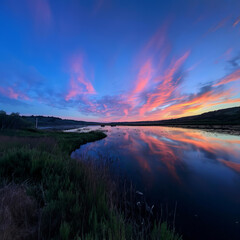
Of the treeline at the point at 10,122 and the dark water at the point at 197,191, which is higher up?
the treeline at the point at 10,122

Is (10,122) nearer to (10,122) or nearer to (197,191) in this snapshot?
(10,122)

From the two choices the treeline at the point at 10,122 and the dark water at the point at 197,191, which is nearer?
the dark water at the point at 197,191

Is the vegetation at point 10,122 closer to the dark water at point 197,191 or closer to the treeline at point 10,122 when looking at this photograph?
the treeline at point 10,122

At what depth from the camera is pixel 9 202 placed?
260 centimetres

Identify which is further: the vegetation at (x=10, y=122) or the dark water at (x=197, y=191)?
the vegetation at (x=10, y=122)

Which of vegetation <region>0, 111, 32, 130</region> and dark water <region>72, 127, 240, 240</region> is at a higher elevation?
vegetation <region>0, 111, 32, 130</region>

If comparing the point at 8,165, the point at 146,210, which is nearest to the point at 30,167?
the point at 8,165

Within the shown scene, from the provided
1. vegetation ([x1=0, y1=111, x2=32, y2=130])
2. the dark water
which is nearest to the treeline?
vegetation ([x1=0, y1=111, x2=32, y2=130])

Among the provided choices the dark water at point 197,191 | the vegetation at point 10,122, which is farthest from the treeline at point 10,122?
the dark water at point 197,191

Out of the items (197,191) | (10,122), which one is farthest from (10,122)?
(197,191)

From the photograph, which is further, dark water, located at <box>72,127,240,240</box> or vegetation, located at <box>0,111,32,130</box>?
vegetation, located at <box>0,111,32,130</box>

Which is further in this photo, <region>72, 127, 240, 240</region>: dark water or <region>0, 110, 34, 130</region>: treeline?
<region>0, 110, 34, 130</region>: treeline

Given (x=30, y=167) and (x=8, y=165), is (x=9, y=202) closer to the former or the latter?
(x=30, y=167)

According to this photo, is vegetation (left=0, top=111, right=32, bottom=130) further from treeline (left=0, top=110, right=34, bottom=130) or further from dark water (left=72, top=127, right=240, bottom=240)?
dark water (left=72, top=127, right=240, bottom=240)
